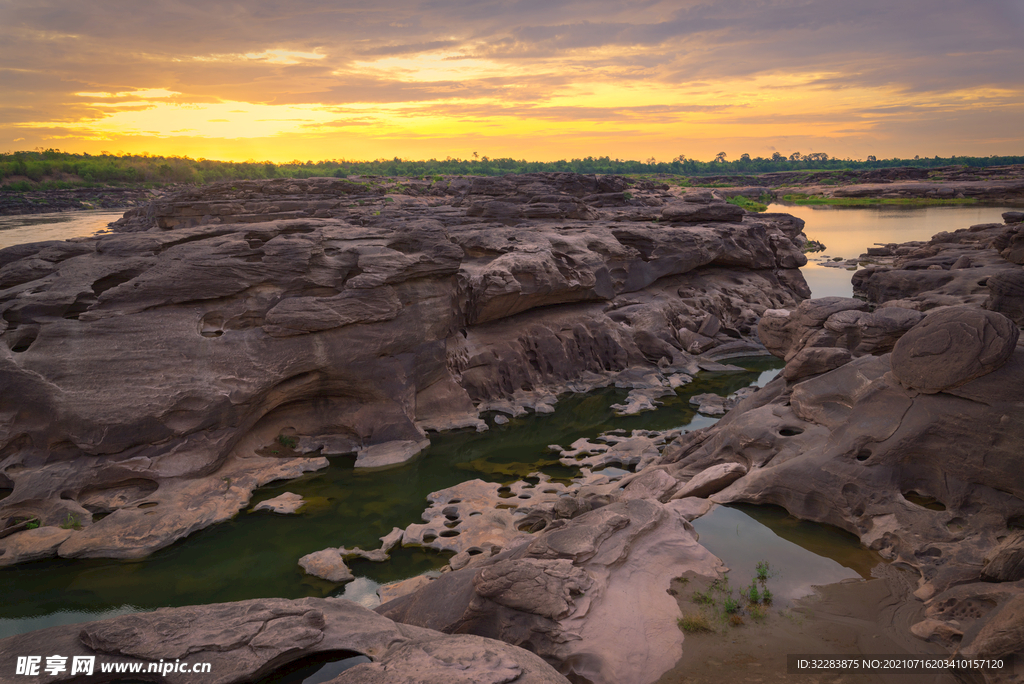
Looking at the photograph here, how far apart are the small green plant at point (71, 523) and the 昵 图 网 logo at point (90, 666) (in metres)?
6.63

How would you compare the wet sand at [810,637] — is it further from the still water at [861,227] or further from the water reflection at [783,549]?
the still water at [861,227]

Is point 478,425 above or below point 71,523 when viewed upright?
above

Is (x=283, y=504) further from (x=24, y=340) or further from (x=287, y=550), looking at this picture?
(x=24, y=340)

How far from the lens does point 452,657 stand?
489 centimetres

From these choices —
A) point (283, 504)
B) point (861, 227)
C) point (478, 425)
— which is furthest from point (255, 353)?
point (861, 227)

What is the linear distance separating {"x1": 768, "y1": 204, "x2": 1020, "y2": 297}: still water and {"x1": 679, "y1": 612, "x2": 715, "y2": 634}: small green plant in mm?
24115

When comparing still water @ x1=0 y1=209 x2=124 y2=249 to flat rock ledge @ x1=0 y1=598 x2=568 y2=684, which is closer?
flat rock ledge @ x1=0 y1=598 x2=568 y2=684

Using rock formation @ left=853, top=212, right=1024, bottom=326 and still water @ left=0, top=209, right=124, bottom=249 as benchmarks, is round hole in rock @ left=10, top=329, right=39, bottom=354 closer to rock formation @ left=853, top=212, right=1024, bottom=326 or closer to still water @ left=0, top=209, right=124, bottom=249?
rock formation @ left=853, top=212, right=1024, bottom=326

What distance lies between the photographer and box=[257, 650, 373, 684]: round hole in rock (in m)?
5.10

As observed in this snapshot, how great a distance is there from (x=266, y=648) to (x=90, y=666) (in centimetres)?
130

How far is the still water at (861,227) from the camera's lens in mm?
33594

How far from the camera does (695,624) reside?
5992 mm

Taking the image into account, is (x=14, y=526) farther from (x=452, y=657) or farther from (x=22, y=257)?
(x=452, y=657)

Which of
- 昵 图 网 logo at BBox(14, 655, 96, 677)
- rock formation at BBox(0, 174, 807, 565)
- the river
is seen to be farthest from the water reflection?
rock formation at BBox(0, 174, 807, 565)
